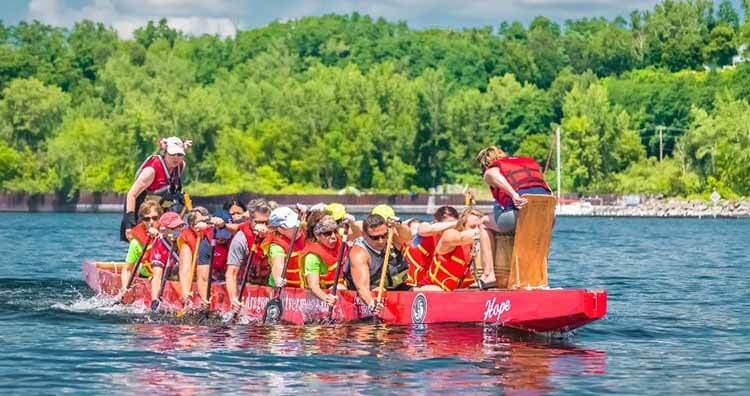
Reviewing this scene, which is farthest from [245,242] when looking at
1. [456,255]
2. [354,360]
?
[354,360]

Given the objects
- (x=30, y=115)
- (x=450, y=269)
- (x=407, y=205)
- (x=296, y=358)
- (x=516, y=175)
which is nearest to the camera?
(x=296, y=358)

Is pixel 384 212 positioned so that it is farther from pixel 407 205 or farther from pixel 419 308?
pixel 407 205

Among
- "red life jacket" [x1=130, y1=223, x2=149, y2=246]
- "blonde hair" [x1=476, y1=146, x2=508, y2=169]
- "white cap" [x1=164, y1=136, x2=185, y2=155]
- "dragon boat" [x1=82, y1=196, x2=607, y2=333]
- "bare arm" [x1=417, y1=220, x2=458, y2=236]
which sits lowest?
"dragon boat" [x1=82, y1=196, x2=607, y2=333]

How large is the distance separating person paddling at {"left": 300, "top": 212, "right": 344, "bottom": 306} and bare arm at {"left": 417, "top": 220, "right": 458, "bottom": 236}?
1464mm

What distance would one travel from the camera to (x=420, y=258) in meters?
23.0

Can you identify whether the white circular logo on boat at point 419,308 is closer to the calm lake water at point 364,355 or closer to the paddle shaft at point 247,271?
the calm lake water at point 364,355

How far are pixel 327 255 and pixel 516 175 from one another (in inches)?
133

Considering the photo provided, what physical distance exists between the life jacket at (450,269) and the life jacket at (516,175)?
0.96 m

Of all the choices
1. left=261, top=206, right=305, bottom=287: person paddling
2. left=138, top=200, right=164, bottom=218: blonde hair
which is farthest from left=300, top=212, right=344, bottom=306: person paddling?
left=138, top=200, right=164, bottom=218: blonde hair

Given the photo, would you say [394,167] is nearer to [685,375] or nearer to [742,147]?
[742,147]

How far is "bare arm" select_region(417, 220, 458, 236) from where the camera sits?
22078mm

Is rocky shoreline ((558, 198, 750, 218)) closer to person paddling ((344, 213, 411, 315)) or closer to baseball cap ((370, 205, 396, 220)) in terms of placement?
person paddling ((344, 213, 411, 315))

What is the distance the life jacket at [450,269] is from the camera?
73.9 ft

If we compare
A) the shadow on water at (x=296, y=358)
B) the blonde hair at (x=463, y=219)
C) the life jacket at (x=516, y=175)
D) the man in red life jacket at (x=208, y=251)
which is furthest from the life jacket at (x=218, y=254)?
the life jacket at (x=516, y=175)
